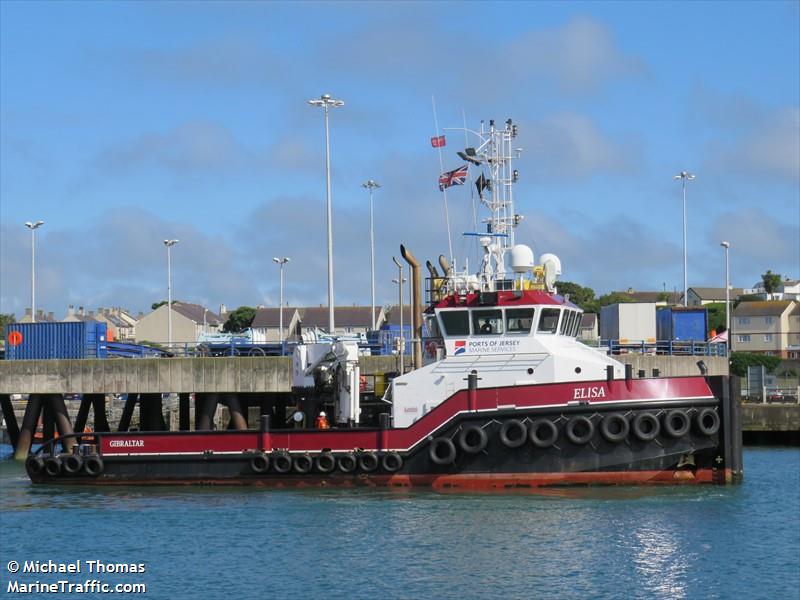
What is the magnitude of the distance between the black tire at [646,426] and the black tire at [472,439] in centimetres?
299

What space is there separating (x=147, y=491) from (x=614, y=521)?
10.3 metres

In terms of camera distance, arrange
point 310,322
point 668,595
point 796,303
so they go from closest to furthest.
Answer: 1. point 668,595
2. point 796,303
3. point 310,322

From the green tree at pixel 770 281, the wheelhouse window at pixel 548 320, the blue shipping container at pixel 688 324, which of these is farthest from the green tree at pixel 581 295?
the wheelhouse window at pixel 548 320

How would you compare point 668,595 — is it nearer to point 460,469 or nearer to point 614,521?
point 614,521

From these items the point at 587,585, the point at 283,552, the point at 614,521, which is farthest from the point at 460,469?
the point at 587,585

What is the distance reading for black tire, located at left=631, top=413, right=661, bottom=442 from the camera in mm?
22734

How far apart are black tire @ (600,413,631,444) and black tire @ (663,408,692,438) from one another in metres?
0.76

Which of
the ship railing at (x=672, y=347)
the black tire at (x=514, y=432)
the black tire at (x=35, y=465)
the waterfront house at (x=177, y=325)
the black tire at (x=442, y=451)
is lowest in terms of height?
the black tire at (x=35, y=465)

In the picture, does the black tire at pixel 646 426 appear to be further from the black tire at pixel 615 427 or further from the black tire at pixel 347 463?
the black tire at pixel 347 463

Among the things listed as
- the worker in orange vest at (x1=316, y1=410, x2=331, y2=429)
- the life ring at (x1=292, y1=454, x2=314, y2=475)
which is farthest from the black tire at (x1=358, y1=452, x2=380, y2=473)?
the worker in orange vest at (x1=316, y1=410, x2=331, y2=429)

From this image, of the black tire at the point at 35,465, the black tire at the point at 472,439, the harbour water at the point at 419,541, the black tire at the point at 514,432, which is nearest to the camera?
the harbour water at the point at 419,541

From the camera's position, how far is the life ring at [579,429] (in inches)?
901

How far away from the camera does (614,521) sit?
786 inches

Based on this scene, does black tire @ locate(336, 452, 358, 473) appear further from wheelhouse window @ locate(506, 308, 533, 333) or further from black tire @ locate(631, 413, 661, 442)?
black tire @ locate(631, 413, 661, 442)
